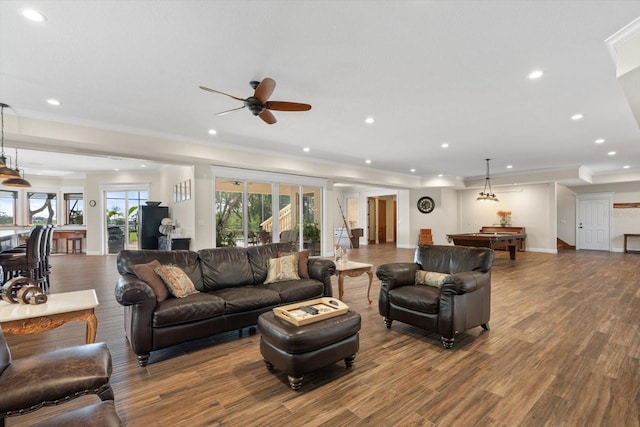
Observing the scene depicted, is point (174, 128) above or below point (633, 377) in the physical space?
above

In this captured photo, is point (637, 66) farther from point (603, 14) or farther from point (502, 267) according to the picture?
point (502, 267)

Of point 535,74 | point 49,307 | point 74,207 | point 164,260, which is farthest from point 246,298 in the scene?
point 74,207

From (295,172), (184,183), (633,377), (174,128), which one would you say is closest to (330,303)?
(633,377)

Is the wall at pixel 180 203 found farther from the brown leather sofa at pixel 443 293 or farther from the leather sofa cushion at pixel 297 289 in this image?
the brown leather sofa at pixel 443 293

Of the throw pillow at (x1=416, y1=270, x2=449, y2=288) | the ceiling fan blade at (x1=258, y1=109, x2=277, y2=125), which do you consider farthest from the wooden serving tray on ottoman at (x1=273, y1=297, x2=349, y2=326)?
the ceiling fan blade at (x1=258, y1=109, x2=277, y2=125)

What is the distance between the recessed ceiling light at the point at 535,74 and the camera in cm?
329

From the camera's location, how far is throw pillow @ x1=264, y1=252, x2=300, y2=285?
3924mm

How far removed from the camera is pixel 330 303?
2.85 metres

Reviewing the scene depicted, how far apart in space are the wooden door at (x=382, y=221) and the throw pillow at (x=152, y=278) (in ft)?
41.5

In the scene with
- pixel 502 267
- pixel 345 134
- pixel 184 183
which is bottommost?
pixel 502 267

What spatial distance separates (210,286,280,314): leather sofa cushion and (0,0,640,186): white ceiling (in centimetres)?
239

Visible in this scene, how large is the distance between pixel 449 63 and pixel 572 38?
3.24 feet

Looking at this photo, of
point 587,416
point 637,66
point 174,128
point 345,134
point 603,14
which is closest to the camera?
point 587,416

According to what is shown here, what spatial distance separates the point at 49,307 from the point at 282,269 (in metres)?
2.28
